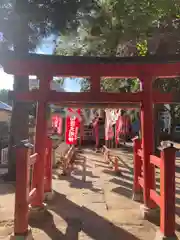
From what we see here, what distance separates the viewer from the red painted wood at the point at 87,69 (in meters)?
5.59

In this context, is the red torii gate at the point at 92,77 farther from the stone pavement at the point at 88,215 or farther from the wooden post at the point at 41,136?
the stone pavement at the point at 88,215

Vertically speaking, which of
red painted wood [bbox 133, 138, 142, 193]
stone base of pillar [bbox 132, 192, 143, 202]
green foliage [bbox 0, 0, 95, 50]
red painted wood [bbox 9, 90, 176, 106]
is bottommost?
stone base of pillar [bbox 132, 192, 143, 202]

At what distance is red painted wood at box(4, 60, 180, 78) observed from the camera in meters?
5.59

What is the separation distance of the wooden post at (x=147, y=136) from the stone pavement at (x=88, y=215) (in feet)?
2.19

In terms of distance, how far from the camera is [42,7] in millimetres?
8516

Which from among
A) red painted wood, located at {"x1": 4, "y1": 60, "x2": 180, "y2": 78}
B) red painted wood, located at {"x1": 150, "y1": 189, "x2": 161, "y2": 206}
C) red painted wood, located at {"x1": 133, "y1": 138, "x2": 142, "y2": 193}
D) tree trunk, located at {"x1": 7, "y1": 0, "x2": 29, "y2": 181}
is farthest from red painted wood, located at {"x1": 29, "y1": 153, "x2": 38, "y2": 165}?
tree trunk, located at {"x1": 7, "y1": 0, "x2": 29, "y2": 181}

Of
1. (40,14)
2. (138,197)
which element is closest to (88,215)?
(138,197)

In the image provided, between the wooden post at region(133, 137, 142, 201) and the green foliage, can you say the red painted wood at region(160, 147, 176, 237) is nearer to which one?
the wooden post at region(133, 137, 142, 201)

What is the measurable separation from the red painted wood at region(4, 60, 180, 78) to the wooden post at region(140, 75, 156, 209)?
0.63ft

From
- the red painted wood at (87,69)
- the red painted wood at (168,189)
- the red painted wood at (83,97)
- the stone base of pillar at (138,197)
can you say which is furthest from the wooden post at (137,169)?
the red painted wood at (168,189)

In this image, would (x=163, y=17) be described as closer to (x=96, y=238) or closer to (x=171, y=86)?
(x=171, y=86)

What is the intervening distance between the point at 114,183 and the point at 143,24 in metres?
5.01

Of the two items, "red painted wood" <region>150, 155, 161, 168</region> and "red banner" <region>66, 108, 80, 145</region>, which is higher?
"red banner" <region>66, 108, 80, 145</region>

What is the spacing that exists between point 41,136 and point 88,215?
190 cm
